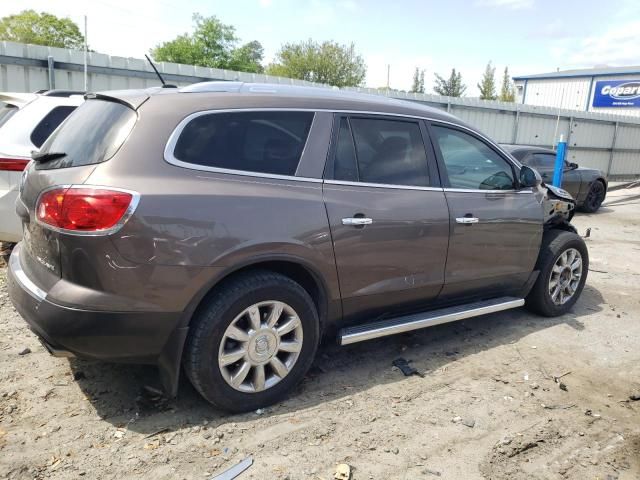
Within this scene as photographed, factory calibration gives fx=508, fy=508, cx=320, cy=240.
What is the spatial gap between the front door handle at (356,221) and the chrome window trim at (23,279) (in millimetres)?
1726

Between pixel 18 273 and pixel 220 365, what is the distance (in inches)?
51.8

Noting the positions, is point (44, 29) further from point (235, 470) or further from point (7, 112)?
point (235, 470)

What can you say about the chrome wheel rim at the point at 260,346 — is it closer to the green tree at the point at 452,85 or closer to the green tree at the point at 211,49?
the green tree at the point at 211,49

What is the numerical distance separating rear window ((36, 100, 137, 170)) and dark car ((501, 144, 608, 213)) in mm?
8305

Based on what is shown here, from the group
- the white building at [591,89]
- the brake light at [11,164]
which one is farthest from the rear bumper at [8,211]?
the white building at [591,89]

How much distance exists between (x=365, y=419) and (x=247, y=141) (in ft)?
5.86

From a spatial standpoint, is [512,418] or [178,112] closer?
[178,112]

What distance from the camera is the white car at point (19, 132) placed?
4609 mm

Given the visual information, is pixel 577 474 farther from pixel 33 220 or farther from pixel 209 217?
pixel 33 220

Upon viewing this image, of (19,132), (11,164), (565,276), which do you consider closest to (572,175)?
(565,276)

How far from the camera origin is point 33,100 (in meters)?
5.11

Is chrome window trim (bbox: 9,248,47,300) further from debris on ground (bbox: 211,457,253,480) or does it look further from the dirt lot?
debris on ground (bbox: 211,457,253,480)

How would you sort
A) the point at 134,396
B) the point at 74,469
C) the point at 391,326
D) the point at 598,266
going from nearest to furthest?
1. the point at 74,469
2. the point at 134,396
3. the point at 391,326
4. the point at 598,266

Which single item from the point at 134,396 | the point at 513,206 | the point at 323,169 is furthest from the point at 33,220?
the point at 513,206
